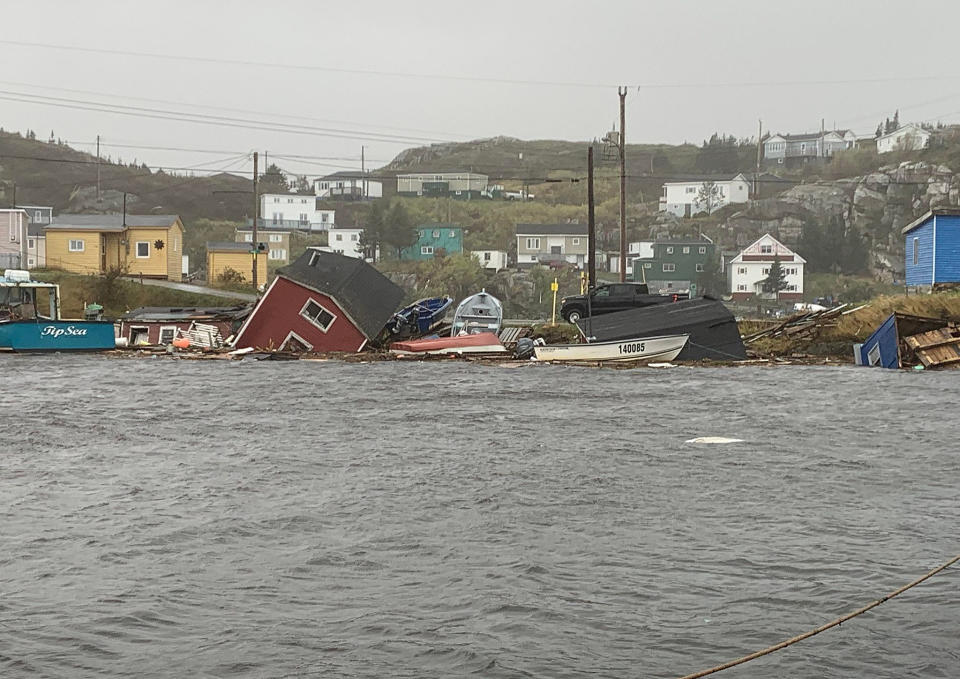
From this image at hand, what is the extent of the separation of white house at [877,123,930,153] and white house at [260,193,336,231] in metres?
85.5

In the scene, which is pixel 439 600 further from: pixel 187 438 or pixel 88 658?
pixel 187 438

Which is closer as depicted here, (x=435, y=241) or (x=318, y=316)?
(x=318, y=316)

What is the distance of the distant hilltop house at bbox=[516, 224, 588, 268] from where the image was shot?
13450 centimetres

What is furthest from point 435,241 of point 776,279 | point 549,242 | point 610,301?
point 610,301

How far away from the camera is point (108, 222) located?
7975 centimetres

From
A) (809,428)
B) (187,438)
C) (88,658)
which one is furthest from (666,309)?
(88,658)

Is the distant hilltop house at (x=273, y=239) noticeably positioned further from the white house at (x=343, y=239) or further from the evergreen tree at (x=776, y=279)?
the evergreen tree at (x=776, y=279)

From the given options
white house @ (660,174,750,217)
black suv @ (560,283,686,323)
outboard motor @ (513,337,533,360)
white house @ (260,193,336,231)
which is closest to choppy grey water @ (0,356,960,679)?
outboard motor @ (513,337,533,360)

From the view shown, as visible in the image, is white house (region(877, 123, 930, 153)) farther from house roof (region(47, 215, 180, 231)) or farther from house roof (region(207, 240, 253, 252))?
house roof (region(47, 215, 180, 231))

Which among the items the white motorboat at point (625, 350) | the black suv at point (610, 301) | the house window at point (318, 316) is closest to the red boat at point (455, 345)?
the house window at point (318, 316)

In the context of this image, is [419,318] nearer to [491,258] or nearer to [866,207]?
[491,258]

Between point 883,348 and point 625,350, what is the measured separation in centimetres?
934

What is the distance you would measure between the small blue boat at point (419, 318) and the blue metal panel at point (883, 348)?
61.8 feet

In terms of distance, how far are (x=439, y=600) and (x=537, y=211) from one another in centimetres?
14997
